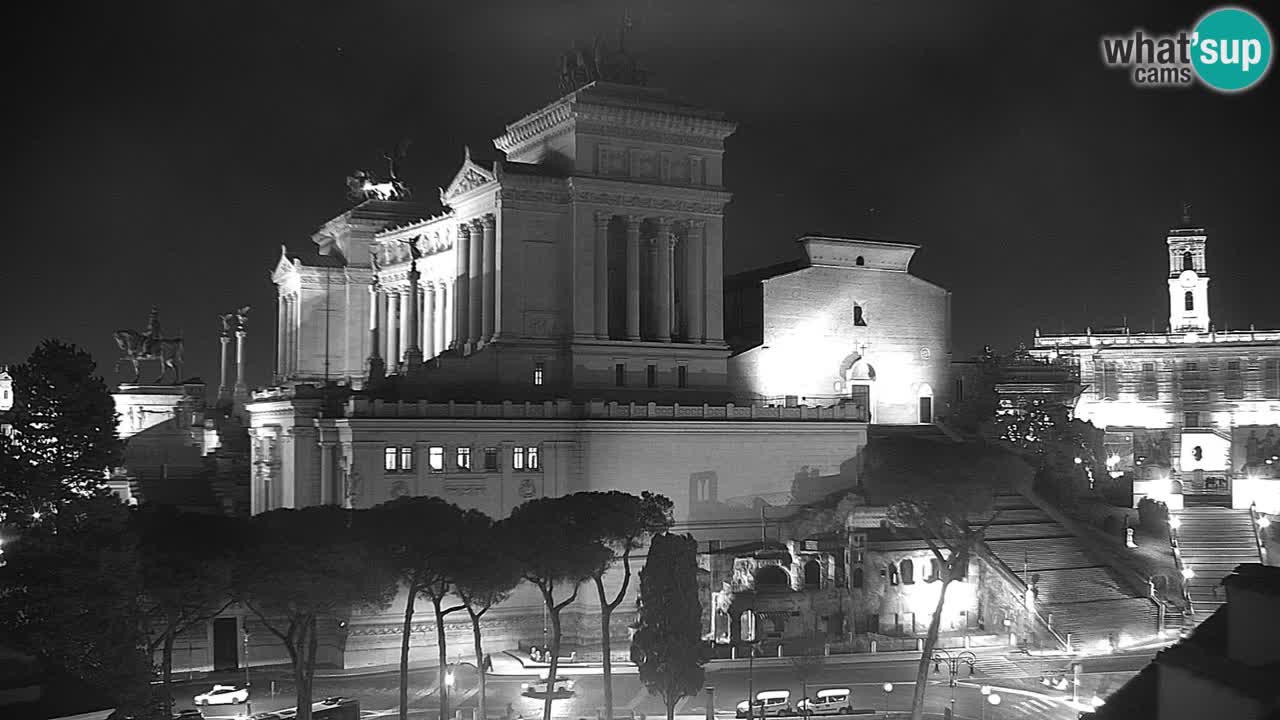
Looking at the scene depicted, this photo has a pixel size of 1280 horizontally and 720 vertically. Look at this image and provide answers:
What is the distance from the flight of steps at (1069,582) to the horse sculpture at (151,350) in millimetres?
63538

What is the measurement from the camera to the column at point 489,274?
78.9 metres

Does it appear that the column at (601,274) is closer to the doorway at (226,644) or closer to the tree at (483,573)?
the tree at (483,573)

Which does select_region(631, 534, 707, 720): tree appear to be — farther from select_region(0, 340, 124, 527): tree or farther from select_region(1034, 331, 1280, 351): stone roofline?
select_region(1034, 331, 1280, 351): stone roofline

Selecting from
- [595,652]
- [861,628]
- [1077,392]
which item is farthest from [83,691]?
[1077,392]

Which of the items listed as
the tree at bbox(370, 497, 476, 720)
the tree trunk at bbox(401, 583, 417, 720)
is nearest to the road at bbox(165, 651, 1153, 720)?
the tree trunk at bbox(401, 583, 417, 720)

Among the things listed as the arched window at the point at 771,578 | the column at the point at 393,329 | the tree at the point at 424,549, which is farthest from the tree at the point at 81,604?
the column at the point at 393,329

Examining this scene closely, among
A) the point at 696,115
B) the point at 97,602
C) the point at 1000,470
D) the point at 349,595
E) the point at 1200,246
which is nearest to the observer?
the point at 97,602

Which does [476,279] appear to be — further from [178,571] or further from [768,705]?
[768,705]

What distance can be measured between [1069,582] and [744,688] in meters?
24.0

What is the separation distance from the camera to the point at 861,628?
69.8 metres

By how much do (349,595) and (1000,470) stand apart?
4108 centimetres

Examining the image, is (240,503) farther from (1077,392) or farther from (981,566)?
(1077,392)

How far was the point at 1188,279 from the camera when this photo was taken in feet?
424

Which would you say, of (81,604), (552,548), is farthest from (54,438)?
(552,548)
